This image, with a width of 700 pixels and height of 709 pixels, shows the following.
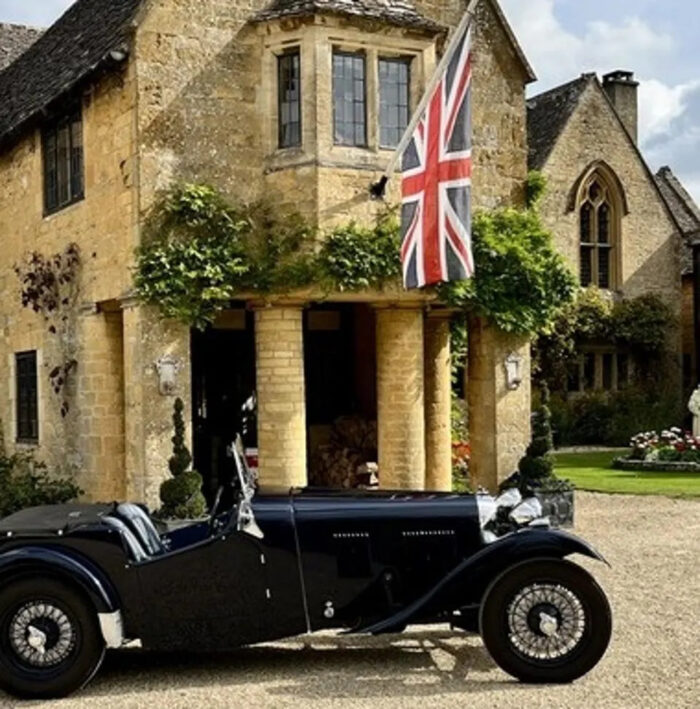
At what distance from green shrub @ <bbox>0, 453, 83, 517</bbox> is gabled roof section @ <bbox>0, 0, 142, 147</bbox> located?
4.66 m

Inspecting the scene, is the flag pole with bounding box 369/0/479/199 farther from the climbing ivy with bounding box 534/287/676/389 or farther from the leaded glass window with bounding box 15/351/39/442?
the climbing ivy with bounding box 534/287/676/389

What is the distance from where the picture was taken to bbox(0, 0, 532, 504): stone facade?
11945 mm

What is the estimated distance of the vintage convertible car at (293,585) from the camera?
623 centimetres

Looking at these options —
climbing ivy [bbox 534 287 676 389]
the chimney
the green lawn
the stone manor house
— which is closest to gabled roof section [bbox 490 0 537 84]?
the stone manor house

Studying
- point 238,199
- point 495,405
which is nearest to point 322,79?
point 238,199

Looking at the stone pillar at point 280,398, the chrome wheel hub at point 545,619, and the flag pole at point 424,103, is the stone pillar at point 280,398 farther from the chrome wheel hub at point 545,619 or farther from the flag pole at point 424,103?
the chrome wheel hub at point 545,619

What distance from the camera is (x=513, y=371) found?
1392cm

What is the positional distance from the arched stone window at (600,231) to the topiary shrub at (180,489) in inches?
797

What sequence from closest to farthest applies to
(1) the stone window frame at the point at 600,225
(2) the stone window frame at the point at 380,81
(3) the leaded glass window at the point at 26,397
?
(2) the stone window frame at the point at 380,81
(3) the leaded glass window at the point at 26,397
(1) the stone window frame at the point at 600,225

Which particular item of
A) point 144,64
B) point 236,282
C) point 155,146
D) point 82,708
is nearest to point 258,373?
point 236,282

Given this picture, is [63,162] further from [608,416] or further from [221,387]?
[608,416]

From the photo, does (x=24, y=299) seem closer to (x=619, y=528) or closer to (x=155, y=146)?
(x=155, y=146)

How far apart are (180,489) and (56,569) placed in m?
4.82

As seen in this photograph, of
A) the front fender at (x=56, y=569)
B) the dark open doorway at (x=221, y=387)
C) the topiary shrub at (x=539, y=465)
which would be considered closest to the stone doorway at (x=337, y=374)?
the dark open doorway at (x=221, y=387)
